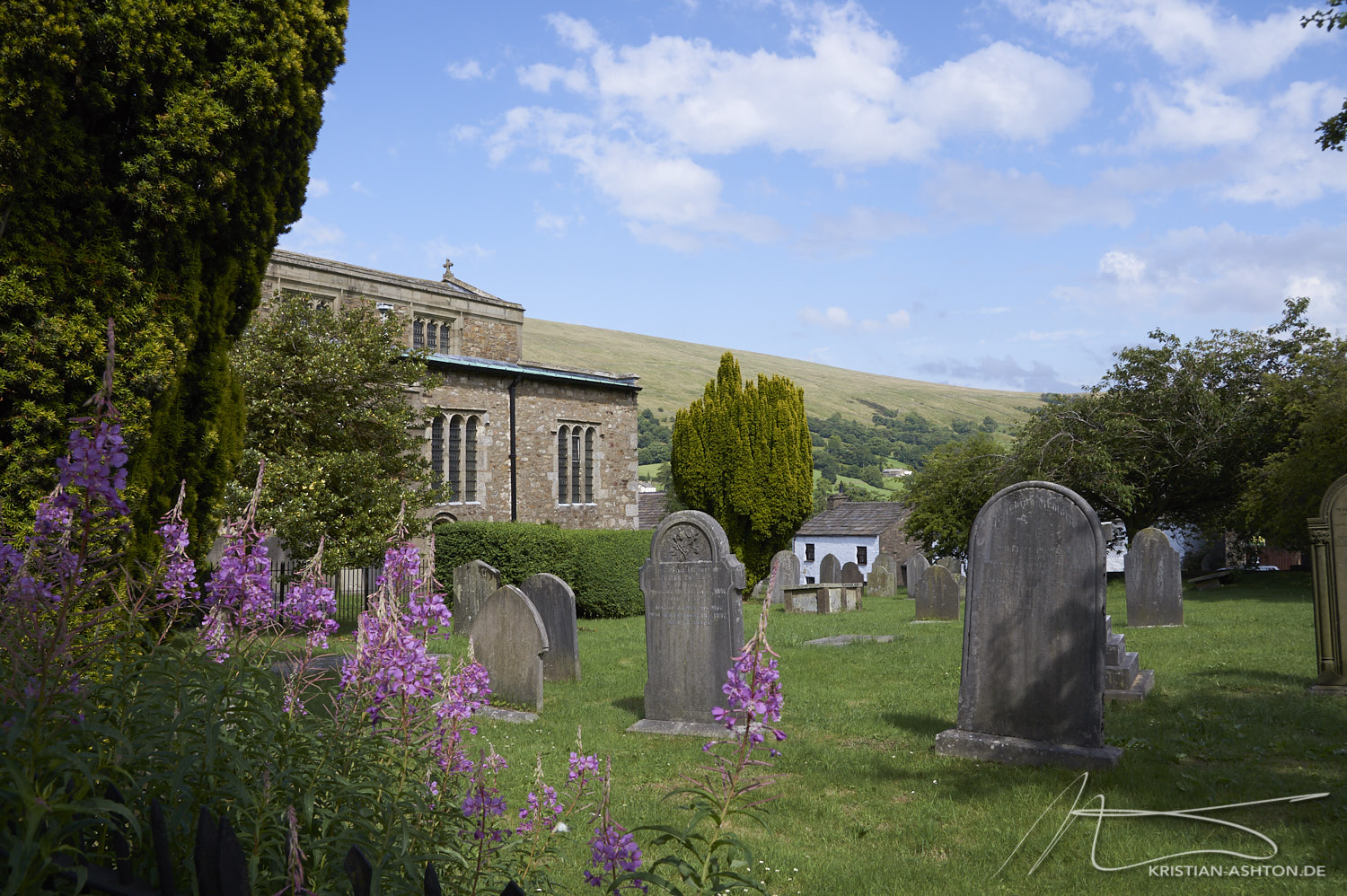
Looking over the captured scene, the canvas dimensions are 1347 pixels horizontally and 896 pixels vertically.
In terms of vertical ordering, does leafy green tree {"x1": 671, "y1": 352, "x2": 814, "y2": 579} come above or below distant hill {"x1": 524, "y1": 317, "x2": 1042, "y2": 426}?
below

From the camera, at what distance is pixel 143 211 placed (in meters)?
7.02

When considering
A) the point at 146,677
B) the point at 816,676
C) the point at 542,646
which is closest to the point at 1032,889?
the point at 146,677

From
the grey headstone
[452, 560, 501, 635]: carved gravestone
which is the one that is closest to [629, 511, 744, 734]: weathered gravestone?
the grey headstone

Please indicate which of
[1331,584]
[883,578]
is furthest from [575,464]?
[1331,584]

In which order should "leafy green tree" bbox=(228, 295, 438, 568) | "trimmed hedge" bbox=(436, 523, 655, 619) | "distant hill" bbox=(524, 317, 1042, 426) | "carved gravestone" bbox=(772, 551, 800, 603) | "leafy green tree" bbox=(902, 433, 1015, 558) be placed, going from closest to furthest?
"leafy green tree" bbox=(228, 295, 438, 568)
"trimmed hedge" bbox=(436, 523, 655, 619)
"carved gravestone" bbox=(772, 551, 800, 603)
"leafy green tree" bbox=(902, 433, 1015, 558)
"distant hill" bbox=(524, 317, 1042, 426)

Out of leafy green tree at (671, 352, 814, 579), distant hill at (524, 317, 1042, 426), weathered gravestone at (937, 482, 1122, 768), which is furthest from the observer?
distant hill at (524, 317, 1042, 426)

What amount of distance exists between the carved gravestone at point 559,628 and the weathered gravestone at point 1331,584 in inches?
321

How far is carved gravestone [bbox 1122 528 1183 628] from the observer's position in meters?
15.2

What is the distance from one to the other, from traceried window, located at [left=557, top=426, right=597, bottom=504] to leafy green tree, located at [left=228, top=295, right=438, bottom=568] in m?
11.6

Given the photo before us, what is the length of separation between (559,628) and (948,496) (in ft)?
91.2

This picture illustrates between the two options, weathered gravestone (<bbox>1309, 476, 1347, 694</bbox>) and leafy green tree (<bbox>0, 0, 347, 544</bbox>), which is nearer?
leafy green tree (<bbox>0, 0, 347, 544</bbox>)

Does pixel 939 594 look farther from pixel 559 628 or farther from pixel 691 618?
pixel 691 618

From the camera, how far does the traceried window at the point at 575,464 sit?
101 ft

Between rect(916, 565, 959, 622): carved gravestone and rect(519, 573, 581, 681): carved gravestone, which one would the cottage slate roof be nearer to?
rect(916, 565, 959, 622): carved gravestone
